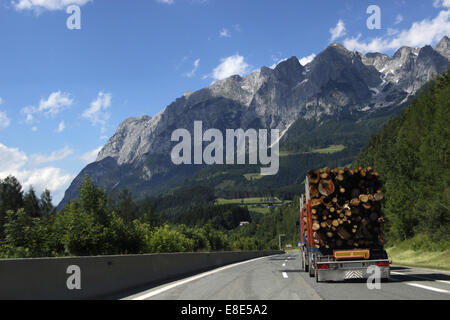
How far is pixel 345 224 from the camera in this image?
539 inches

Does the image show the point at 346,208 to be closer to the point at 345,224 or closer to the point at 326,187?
the point at 345,224

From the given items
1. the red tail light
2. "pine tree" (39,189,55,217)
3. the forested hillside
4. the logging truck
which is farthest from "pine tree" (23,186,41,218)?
the red tail light

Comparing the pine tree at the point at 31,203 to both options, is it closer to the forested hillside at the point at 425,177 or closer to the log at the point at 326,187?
the forested hillside at the point at 425,177

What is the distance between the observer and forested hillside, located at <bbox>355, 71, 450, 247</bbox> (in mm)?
31562

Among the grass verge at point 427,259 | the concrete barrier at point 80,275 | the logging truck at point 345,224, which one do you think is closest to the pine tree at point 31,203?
the grass verge at point 427,259

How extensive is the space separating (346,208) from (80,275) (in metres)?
8.07

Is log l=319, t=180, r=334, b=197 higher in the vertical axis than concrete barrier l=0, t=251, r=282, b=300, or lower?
higher

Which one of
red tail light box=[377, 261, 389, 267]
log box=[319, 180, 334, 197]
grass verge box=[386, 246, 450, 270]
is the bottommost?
grass verge box=[386, 246, 450, 270]

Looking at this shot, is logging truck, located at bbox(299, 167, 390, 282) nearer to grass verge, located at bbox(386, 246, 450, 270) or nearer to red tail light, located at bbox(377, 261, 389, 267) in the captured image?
red tail light, located at bbox(377, 261, 389, 267)

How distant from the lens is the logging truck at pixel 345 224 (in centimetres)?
1309

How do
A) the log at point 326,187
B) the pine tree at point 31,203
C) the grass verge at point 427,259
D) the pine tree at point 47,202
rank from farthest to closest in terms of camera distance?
the pine tree at point 47,202 → the pine tree at point 31,203 → the grass verge at point 427,259 → the log at point 326,187

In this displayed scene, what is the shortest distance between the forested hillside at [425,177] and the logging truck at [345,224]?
18.0 metres

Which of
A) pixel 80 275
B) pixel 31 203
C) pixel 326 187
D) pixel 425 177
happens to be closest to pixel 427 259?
pixel 425 177
